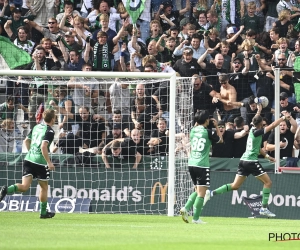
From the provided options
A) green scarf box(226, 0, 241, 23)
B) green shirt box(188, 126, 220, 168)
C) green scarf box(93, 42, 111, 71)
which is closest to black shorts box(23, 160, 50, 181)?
green shirt box(188, 126, 220, 168)

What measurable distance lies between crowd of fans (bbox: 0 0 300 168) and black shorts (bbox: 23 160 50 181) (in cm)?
382

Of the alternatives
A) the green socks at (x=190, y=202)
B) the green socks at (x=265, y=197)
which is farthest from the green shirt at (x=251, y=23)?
the green socks at (x=190, y=202)

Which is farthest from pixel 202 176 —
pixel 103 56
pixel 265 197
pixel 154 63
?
pixel 103 56

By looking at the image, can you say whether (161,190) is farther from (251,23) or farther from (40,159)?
(251,23)

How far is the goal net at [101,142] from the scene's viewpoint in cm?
2064

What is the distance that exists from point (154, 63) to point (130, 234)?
10022mm

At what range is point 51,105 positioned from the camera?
68.5 ft

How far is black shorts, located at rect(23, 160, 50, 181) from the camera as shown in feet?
55.8

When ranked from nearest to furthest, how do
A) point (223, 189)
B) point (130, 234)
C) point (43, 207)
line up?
point (130, 234), point (43, 207), point (223, 189)

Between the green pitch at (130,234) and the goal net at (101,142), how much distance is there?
2840 mm

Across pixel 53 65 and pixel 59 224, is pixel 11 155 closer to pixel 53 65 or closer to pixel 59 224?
pixel 53 65

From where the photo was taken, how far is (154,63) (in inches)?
890

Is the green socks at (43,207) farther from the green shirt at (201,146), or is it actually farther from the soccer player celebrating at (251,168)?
the soccer player celebrating at (251,168)

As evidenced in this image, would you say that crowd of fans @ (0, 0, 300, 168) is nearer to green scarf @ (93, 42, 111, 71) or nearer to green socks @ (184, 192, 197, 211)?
Result: green scarf @ (93, 42, 111, 71)
